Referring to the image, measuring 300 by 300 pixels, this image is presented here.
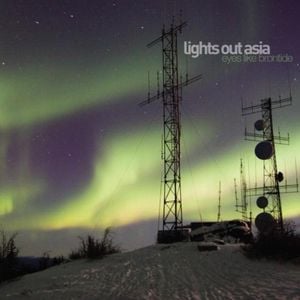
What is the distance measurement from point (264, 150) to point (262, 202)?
13.2 feet

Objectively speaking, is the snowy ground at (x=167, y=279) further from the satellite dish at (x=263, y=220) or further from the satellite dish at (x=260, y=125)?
the satellite dish at (x=260, y=125)

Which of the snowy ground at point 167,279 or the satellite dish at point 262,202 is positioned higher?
the satellite dish at point 262,202

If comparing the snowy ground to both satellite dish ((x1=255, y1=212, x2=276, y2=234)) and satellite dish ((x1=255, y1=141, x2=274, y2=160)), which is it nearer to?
satellite dish ((x1=255, y1=212, x2=276, y2=234))

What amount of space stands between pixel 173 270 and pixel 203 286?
2.67 metres

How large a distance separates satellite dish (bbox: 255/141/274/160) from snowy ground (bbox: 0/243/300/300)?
42.2 feet

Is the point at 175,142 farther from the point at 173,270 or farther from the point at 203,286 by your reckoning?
the point at 203,286

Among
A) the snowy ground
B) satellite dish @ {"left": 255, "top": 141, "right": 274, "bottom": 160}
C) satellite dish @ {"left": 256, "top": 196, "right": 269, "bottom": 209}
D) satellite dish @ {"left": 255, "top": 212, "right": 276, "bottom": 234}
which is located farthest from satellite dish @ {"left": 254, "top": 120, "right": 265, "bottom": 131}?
the snowy ground

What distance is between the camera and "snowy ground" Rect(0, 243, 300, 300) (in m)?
10.2

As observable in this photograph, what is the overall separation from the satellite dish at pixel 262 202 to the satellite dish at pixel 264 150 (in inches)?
133

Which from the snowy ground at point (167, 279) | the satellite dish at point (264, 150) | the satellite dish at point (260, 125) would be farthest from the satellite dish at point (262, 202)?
the snowy ground at point (167, 279)

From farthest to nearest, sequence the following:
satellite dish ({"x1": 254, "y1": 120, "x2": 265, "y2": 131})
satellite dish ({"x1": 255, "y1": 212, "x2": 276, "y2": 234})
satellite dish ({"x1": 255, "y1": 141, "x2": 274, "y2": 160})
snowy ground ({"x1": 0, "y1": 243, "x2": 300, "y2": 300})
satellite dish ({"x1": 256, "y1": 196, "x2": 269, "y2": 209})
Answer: satellite dish ({"x1": 254, "y1": 120, "x2": 265, "y2": 131}), satellite dish ({"x1": 256, "y1": 196, "x2": 269, "y2": 209}), satellite dish ({"x1": 255, "y1": 141, "x2": 274, "y2": 160}), satellite dish ({"x1": 255, "y1": 212, "x2": 276, "y2": 234}), snowy ground ({"x1": 0, "y1": 243, "x2": 300, "y2": 300})

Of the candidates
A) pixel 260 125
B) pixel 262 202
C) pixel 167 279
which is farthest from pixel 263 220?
pixel 167 279

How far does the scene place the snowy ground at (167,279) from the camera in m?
10.2

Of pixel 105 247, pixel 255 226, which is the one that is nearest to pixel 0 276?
pixel 105 247
